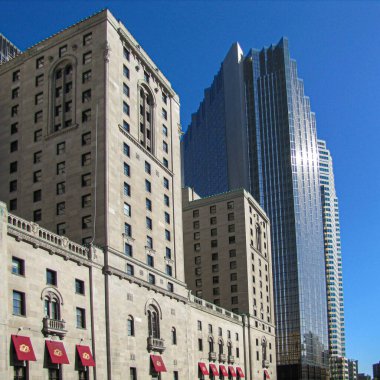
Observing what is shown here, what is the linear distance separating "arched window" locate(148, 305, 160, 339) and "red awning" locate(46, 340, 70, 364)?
20.4m

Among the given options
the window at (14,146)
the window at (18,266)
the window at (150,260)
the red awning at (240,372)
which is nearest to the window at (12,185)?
the window at (14,146)

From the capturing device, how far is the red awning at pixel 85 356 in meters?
62.4

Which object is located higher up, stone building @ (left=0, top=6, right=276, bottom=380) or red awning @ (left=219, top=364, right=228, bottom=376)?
stone building @ (left=0, top=6, right=276, bottom=380)

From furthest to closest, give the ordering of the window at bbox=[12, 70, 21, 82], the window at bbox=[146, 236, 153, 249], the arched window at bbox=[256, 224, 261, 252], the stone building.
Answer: the arched window at bbox=[256, 224, 261, 252]
the window at bbox=[12, 70, 21, 82]
the window at bbox=[146, 236, 153, 249]
the stone building

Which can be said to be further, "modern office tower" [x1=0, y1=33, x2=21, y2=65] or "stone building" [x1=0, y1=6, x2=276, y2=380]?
"modern office tower" [x1=0, y1=33, x2=21, y2=65]

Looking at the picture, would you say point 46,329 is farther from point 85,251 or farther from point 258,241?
point 258,241

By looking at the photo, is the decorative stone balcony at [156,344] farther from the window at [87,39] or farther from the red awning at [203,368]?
the window at [87,39]

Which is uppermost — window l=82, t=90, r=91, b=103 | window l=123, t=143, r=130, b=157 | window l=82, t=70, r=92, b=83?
window l=82, t=70, r=92, b=83

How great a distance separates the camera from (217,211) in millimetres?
136250

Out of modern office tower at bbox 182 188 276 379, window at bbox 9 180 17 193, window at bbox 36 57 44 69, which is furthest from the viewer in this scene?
modern office tower at bbox 182 188 276 379

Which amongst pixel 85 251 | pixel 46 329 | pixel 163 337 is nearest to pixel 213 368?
pixel 163 337

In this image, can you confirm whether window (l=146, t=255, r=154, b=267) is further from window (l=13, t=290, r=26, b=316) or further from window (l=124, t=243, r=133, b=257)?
window (l=13, t=290, r=26, b=316)

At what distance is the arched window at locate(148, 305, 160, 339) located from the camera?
7912 centimetres

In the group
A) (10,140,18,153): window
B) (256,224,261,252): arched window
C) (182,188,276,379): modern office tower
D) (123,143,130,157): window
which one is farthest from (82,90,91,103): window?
(256,224,261,252): arched window
